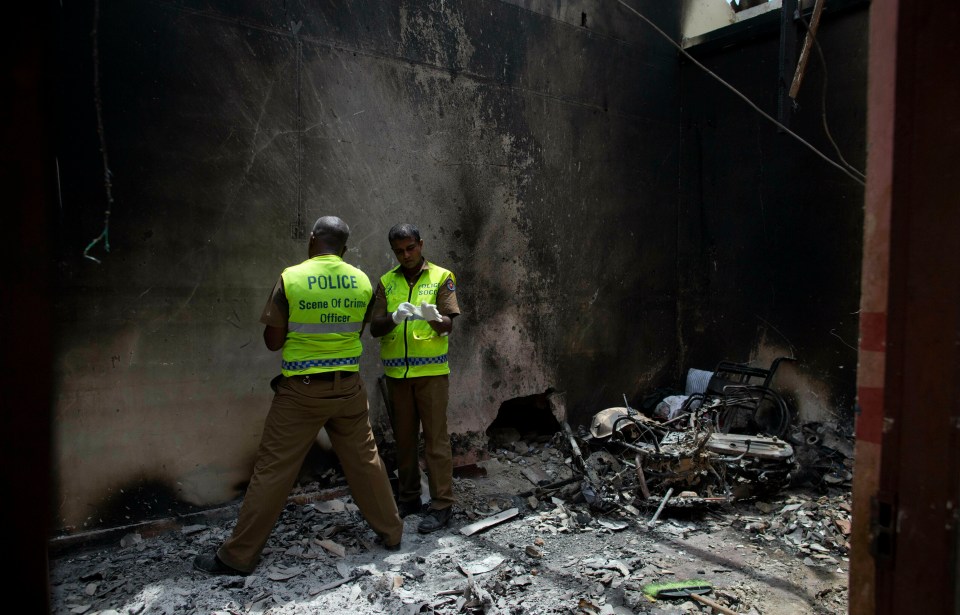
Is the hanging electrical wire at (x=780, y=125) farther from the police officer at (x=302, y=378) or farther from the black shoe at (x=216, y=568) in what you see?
the black shoe at (x=216, y=568)

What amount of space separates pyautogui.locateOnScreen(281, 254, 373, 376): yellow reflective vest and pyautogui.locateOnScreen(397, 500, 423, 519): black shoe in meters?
1.34

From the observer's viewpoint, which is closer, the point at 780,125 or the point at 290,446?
the point at 290,446

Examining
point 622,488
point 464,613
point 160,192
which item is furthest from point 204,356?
point 622,488

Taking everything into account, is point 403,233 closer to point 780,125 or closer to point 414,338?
point 414,338

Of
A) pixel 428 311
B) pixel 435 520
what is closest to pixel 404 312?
pixel 428 311

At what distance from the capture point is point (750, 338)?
6637mm

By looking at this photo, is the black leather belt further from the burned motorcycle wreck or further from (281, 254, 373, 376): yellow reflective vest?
the burned motorcycle wreck

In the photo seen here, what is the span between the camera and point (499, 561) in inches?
154

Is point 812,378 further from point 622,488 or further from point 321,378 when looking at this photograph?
point 321,378

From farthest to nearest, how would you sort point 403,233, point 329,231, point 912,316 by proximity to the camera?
point 403,233 < point 329,231 < point 912,316

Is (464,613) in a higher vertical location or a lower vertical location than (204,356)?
lower

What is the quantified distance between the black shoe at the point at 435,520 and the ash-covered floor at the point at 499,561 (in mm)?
68

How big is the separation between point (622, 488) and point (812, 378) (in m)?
2.48

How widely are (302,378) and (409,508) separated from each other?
1.48m
